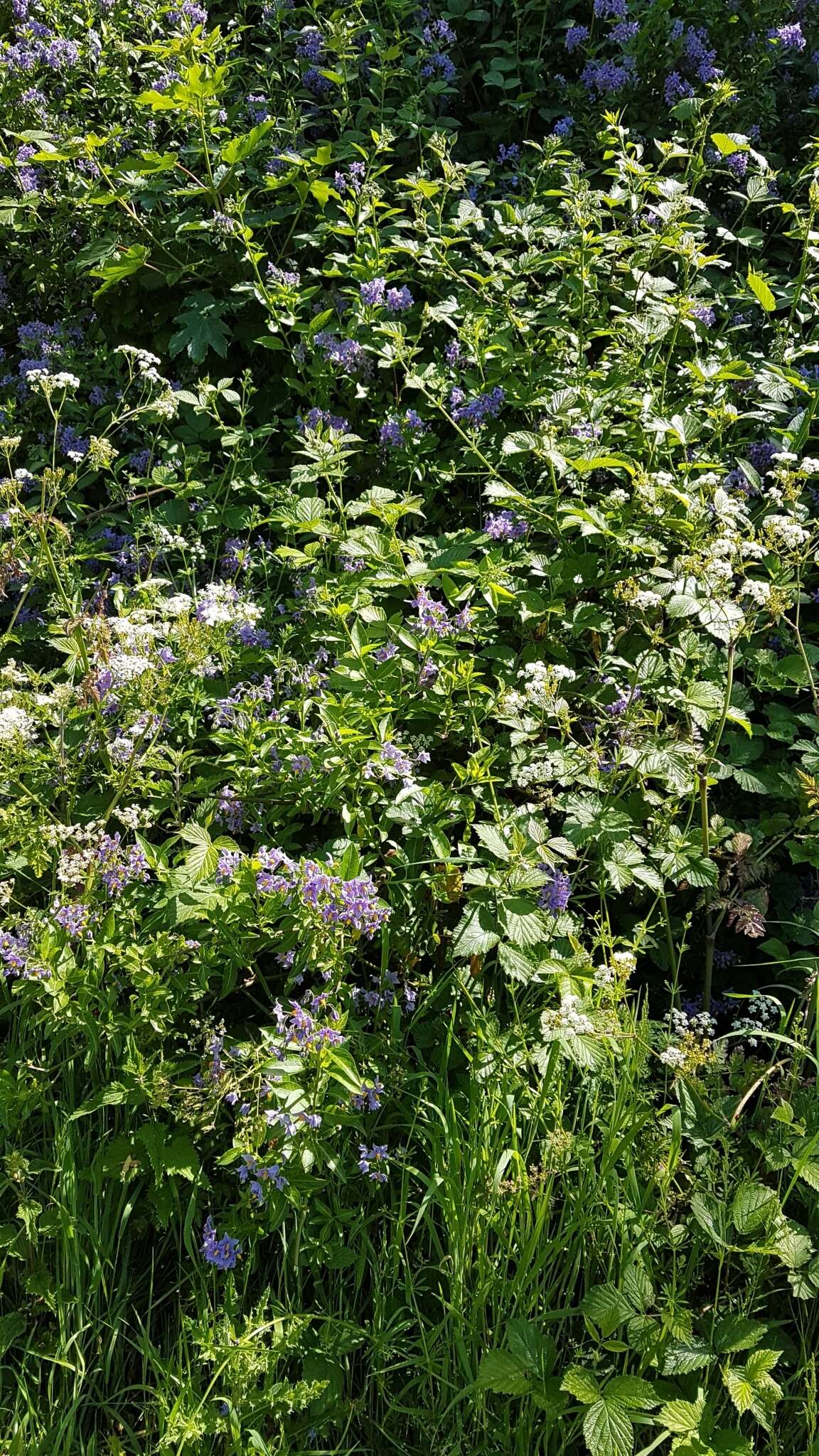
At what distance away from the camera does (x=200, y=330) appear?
332cm

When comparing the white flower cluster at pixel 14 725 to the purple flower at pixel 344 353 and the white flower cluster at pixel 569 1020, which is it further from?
the purple flower at pixel 344 353

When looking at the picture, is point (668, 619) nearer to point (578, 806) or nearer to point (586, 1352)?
point (578, 806)

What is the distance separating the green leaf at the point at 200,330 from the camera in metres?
3.28

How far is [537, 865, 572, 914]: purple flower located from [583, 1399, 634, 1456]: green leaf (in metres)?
0.83

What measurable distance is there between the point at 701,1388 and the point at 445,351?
2401 mm

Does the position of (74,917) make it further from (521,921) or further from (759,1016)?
(759,1016)

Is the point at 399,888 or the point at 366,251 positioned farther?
the point at 366,251

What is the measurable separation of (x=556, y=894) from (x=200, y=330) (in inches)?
78.4

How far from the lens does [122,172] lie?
11.2ft

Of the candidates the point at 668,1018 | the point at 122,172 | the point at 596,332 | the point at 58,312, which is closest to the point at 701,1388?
the point at 668,1018

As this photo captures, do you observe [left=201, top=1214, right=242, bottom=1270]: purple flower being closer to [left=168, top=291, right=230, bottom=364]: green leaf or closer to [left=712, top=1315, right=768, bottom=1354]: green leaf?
[left=712, top=1315, right=768, bottom=1354]: green leaf

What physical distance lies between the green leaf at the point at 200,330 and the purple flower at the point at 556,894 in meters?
1.83

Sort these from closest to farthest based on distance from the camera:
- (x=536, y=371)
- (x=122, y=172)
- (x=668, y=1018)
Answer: (x=668, y=1018)
(x=536, y=371)
(x=122, y=172)

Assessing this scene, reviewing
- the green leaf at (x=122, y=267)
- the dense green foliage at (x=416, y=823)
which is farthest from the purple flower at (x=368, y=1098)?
the green leaf at (x=122, y=267)
